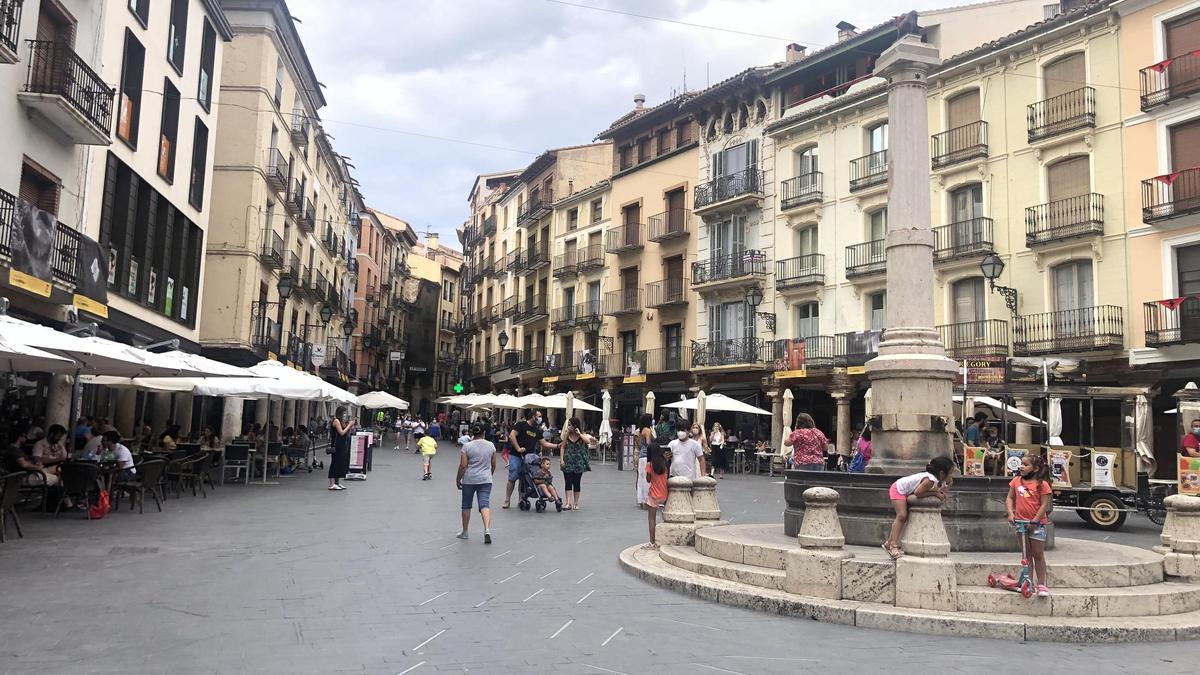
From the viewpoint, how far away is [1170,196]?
883 inches

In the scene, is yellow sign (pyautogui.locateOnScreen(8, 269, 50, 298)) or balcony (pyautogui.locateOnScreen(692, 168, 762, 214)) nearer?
yellow sign (pyautogui.locateOnScreen(8, 269, 50, 298))

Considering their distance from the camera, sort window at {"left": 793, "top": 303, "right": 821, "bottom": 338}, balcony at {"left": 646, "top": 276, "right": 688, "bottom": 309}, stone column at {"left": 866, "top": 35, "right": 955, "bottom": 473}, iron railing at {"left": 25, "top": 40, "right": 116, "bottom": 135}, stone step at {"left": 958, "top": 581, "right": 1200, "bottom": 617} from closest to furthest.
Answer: stone step at {"left": 958, "top": 581, "right": 1200, "bottom": 617} < stone column at {"left": 866, "top": 35, "right": 955, "bottom": 473} < iron railing at {"left": 25, "top": 40, "right": 116, "bottom": 135} < window at {"left": 793, "top": 303, "right": 821, "bottom": 338} < balcony at {"left": 646, "top": 276, "right": 688, "bottom": 309}

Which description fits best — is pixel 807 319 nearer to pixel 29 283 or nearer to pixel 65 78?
pixel 65 78

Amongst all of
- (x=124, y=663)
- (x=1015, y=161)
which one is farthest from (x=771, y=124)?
(x=124, y=663)

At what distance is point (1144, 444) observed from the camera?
53.6 feet

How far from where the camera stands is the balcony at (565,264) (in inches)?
1813

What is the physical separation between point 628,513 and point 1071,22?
19096mm

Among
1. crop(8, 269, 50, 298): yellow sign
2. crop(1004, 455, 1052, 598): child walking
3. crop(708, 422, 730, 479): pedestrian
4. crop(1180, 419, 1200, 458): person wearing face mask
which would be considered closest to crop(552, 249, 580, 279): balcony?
crop(708, 422, 730, 479): pedestrian

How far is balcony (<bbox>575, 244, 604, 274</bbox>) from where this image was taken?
144 feet

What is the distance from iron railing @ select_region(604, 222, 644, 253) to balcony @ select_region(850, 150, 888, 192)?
12454 millimetres

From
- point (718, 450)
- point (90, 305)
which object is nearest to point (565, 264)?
point (718, 450)

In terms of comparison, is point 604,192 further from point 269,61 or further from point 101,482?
point 101,482

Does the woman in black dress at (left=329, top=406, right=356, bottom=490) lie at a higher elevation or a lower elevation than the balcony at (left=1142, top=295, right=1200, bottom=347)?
lower

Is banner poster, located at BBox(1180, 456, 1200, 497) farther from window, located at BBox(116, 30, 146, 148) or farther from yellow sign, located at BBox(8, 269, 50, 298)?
window, located at BBox(116, 30, 146, 148)
